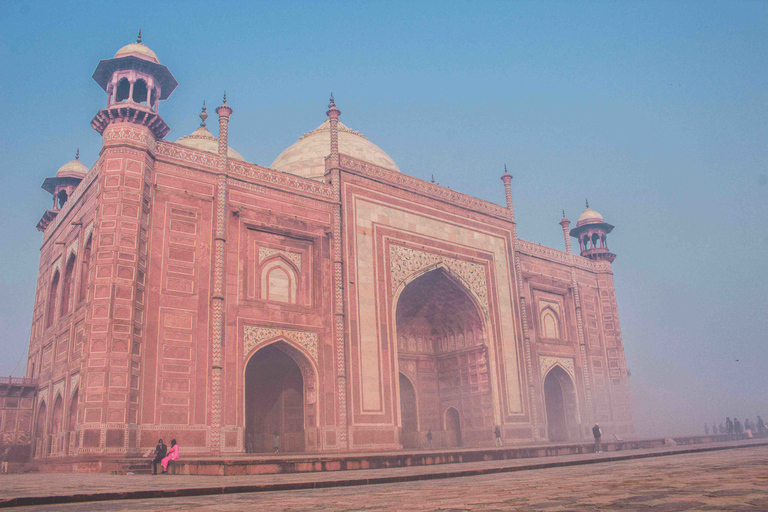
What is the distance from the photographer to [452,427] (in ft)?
66.7

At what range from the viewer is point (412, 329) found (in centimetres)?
2069

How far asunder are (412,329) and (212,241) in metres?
8.69

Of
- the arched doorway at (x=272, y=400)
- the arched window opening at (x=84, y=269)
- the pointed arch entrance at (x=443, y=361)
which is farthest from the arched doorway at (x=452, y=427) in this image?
the arched window opening at (x=84, y=269)

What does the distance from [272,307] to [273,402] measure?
119 inches

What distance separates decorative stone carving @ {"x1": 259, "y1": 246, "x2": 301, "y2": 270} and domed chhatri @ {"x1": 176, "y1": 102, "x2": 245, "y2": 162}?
19.4ft

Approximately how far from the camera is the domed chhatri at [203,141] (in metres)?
19.9

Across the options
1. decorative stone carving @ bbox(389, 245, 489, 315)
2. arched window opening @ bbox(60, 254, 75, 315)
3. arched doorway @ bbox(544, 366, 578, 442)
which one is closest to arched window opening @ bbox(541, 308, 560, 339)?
arched doorway @ bbox(544, 366, 578, 442)

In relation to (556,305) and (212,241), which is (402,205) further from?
(556,305)

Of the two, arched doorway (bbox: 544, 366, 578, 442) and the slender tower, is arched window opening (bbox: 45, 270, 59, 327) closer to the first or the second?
the slender tower

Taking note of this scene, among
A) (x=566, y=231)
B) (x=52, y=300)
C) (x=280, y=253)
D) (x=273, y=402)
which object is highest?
(x=566, y=231)

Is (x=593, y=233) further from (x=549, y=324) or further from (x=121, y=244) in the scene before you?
(x=121, y=244)

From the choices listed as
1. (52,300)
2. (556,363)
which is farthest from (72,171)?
(556,363)

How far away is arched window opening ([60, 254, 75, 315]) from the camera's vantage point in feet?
50.1

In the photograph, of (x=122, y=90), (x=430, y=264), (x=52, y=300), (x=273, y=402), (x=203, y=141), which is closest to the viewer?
(x=122, y=90)
